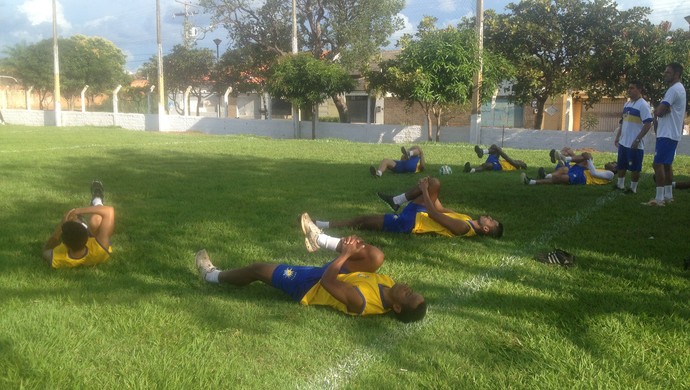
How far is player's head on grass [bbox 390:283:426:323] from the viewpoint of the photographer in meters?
3.70

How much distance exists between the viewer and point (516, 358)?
3346mm

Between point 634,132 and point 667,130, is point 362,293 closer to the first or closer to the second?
point 667,130

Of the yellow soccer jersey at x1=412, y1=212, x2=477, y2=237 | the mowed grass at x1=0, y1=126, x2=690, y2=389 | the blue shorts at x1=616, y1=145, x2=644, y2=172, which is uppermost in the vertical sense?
the blue shorts at x1=616, y1=145, x2=644, y2=172

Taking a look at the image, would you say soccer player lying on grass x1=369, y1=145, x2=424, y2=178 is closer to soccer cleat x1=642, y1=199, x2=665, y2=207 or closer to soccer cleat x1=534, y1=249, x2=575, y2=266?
soccer cleat x1=642, y1=199, x2=665, y2=207

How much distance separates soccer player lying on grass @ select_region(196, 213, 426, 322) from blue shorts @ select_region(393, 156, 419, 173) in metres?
7.50

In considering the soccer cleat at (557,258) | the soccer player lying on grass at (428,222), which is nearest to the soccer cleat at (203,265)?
→ the soccer player lying on grass at (428,222)

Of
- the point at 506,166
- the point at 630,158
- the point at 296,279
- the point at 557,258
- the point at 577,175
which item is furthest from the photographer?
the point at 506,166

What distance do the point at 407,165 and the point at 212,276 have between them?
25.1 feet

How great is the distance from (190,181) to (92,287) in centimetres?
619

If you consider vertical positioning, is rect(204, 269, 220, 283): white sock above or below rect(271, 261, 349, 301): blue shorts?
below

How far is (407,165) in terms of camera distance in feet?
38.8

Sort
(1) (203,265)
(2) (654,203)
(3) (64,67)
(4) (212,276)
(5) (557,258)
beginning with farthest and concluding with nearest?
(3) (64,67) → (2) (654,203) → (5) (557,258) → (1) (203,265) → (4) (212,276)

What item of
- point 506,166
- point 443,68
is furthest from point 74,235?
point 443,68

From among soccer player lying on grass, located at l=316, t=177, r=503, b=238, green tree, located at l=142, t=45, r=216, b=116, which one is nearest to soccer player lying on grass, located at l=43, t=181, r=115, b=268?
soccer player lying on grass, located at l=316, t=177, r=503, b=238
